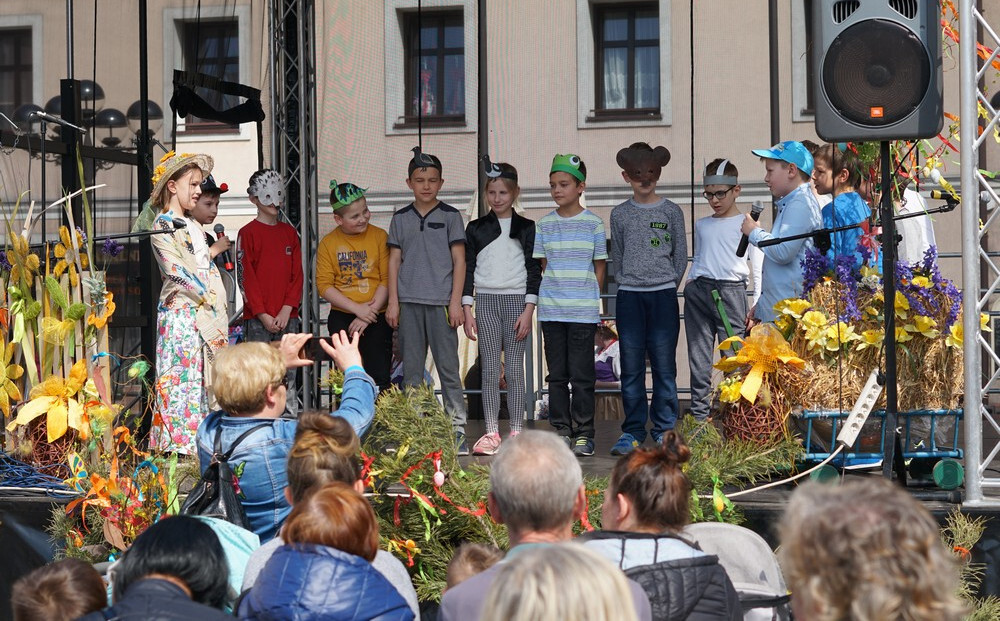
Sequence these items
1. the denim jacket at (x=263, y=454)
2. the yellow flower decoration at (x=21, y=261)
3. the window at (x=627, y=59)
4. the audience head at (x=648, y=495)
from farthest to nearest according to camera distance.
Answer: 1. the window at (x=627, y=59)
2. the yellow flower decoration at (x=21, y=261)
3. the denim jacket at (x=263, y=454)
4. the audience head at (x=648, y=495)

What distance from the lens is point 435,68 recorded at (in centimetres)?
796

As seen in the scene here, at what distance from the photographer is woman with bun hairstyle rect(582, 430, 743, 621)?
2.35m

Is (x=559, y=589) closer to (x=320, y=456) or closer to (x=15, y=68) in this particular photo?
(x=320, y=456)

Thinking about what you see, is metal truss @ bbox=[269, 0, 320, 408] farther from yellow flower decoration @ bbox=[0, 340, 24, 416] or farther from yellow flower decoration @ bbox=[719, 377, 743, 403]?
yellow flower decoration @ bbox=[719, 377, 743, 403]

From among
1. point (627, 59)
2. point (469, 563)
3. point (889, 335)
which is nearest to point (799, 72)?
point (627, 59)

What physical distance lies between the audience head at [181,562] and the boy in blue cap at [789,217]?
10.7 ft

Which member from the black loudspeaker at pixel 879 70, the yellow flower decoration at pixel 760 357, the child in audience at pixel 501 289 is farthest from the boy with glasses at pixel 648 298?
the black loudspeaker at pixel 879 70

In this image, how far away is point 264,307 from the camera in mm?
6328

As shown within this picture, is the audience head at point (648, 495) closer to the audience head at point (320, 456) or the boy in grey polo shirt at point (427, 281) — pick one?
the audience head at point (320, 456)

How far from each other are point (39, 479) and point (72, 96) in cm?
197

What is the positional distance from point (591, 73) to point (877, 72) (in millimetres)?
8061

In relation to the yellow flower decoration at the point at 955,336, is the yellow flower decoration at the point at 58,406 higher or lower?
lower

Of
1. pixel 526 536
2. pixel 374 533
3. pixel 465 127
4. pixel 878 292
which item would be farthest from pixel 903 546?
pixel 465 127

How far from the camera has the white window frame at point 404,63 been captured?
7.71 metres
